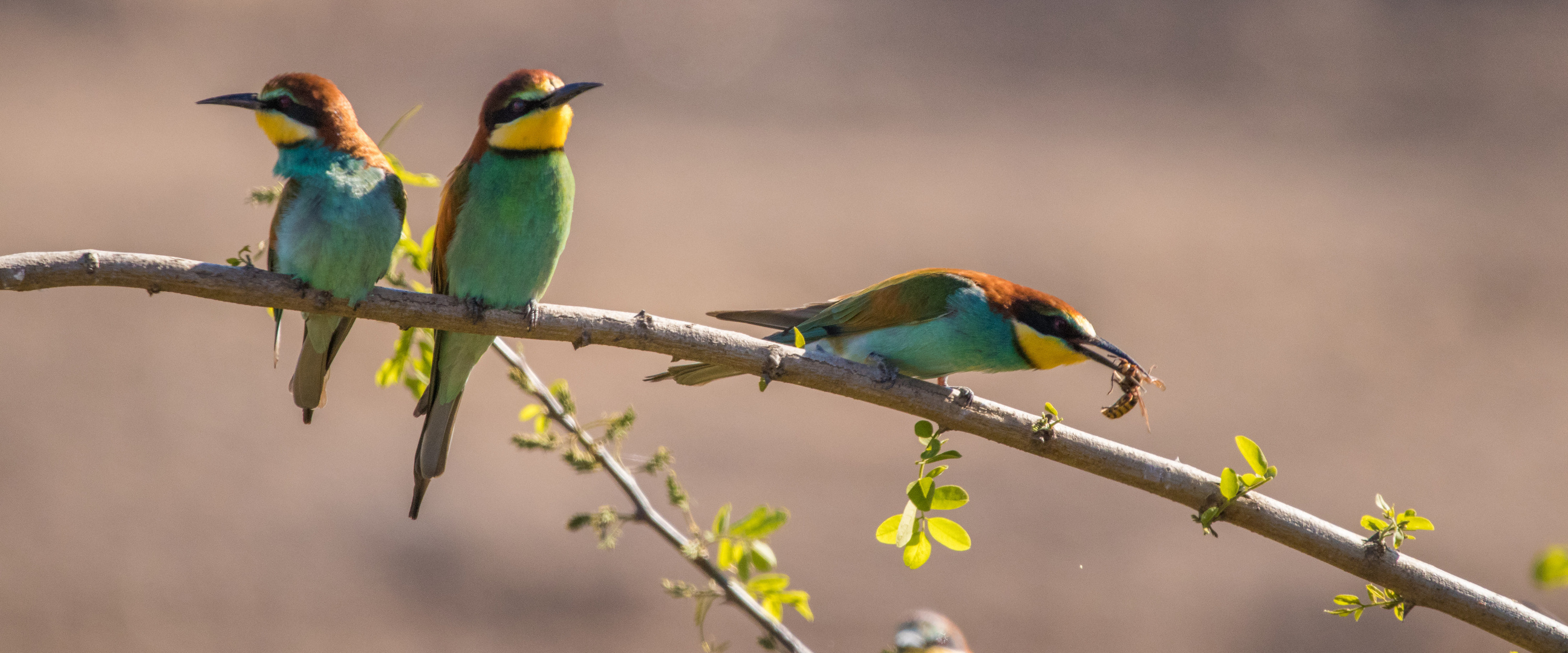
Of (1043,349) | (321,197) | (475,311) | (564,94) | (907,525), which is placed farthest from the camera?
(1043,349)

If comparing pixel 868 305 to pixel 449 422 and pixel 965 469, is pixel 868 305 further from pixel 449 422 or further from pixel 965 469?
pixel 965 469

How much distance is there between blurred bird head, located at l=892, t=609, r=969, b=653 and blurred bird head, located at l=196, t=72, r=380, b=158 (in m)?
1.00

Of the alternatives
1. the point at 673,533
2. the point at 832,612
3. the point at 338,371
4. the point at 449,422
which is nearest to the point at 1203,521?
the point at 673,533

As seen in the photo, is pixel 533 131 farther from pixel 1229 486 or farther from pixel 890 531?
pixel 1229 486

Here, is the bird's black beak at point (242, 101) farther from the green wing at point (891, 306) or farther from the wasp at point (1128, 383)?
the wasp at point (1128, 383)

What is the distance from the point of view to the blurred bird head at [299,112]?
1560 millimetres

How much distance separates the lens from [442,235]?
1.74 m

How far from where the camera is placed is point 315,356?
1.62m

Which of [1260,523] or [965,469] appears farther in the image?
[965,469]

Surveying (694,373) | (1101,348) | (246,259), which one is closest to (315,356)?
(246,259)

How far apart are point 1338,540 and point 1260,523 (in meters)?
0.08

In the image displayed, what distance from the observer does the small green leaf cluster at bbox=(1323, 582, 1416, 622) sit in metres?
1.20

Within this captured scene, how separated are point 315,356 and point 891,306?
0.89 metres

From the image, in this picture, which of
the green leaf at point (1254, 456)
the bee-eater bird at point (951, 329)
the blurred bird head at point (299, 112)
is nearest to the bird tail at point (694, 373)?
the bee-eater bird at point (951, 329)
